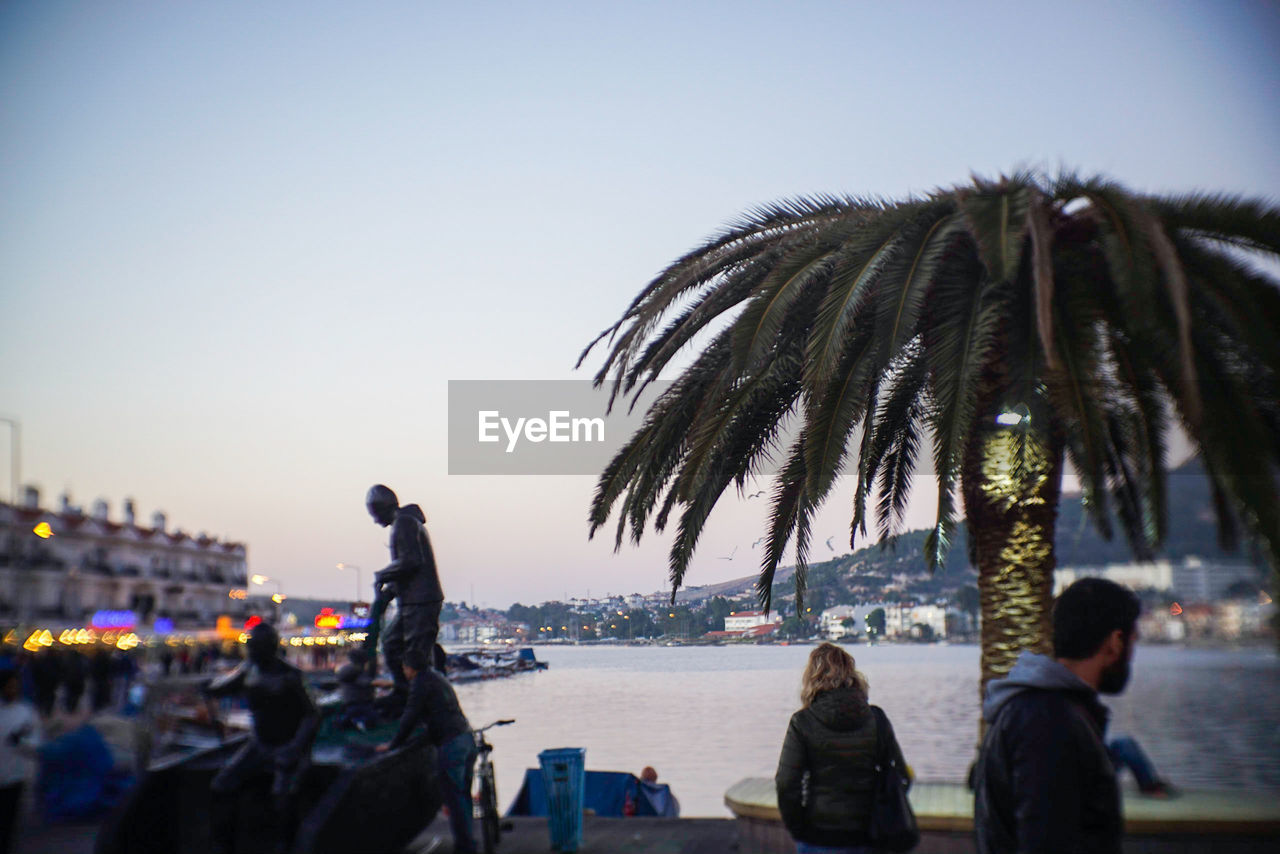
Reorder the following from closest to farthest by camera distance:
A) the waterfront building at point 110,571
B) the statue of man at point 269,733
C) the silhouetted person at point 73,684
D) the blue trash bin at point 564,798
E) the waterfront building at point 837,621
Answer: the statue of man at point 269,733
the blue trash bin at point 564,798
the waterfront building at point 837,621
the silhouetted person at point 73,684
the waterfront building at point 110,571

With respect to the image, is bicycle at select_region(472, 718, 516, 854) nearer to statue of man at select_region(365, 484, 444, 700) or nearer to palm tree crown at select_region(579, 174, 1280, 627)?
statue of man at select_region(365, 484, 444, 700)

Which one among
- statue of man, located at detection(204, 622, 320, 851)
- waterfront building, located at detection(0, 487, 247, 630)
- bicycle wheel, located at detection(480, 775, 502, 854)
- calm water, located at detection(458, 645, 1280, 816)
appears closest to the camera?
statue of man, located at detection(204, 622, 320, 851)

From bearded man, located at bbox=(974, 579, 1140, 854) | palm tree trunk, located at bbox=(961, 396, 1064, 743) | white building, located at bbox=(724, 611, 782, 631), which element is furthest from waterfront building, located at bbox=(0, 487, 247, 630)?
bearded man, located at bbox=(974, 579, 1140, 854)

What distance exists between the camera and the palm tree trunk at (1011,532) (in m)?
8.62

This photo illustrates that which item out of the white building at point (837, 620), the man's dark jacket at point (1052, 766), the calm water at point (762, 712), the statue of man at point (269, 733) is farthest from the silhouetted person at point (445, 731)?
the man's dark jacket at point (1052, 766)

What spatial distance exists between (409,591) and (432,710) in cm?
123

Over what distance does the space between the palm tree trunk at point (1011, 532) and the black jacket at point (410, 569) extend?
4899 millimetres

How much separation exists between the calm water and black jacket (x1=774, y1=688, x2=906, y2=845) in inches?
19.0

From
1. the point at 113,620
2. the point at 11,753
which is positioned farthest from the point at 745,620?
the point at 113,620

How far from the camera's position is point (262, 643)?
7375 millimetres

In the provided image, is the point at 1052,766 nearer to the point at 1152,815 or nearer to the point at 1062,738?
the point at 1062,738

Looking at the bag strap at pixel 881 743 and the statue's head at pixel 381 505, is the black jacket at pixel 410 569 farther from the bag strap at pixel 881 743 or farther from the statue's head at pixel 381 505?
the bag strap at pixel 881 743

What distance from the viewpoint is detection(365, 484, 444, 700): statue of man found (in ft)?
29.2

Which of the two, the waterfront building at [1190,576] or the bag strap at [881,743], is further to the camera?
the waterfront building at [1190,576]
